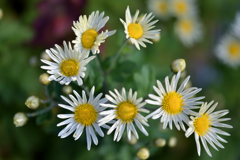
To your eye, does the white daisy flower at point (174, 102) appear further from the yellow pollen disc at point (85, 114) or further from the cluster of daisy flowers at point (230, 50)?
the cluster of daisy flowers at point (230, 50)

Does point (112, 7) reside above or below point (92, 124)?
above

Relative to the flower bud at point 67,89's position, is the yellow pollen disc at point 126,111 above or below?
below

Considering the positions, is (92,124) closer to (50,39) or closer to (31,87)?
(31,87)

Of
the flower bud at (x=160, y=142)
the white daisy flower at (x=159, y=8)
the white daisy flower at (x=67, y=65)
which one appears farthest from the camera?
the white daisy flower at (x=159, y=8)

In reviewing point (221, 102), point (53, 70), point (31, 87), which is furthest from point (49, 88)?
point (221, 102)

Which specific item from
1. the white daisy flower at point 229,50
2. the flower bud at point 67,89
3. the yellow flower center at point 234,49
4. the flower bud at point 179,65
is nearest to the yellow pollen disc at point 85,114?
the flower bud at point 67,89

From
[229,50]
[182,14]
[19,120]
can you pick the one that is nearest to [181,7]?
[182,14]
